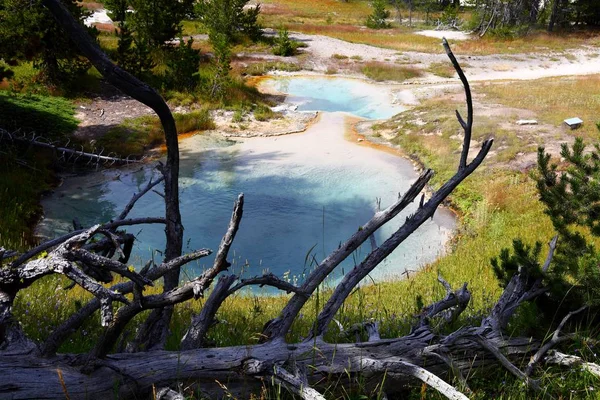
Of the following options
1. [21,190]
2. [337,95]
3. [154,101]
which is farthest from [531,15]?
[154,101]

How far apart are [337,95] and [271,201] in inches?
522

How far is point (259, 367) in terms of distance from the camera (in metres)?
2.54

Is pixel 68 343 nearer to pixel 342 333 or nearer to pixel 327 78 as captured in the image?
pixel 342 333

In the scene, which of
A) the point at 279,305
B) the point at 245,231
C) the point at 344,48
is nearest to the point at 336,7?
the point at 344,48

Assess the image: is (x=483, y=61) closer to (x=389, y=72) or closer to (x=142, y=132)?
(x=389, y=72)

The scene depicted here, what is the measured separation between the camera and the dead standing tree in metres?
2.32

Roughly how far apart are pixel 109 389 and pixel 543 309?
283cm

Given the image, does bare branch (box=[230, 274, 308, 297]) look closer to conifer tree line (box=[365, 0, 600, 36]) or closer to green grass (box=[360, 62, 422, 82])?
green grass (box=[360, 62, 422, 82])

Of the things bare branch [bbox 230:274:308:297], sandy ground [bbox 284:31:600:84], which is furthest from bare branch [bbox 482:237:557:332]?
sandy ground [bbox 284:31:600:84]

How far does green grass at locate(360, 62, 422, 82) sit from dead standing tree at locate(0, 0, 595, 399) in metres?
25.0

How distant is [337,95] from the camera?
24.8 meters

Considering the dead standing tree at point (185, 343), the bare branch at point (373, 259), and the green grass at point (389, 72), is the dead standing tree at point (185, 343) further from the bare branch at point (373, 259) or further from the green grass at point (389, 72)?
the green grass at point (389, 72)

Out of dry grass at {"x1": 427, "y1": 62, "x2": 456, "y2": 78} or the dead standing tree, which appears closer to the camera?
the dead standing tree

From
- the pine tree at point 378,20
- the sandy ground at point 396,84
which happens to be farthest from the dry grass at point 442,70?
the pine tree at point 378,20
